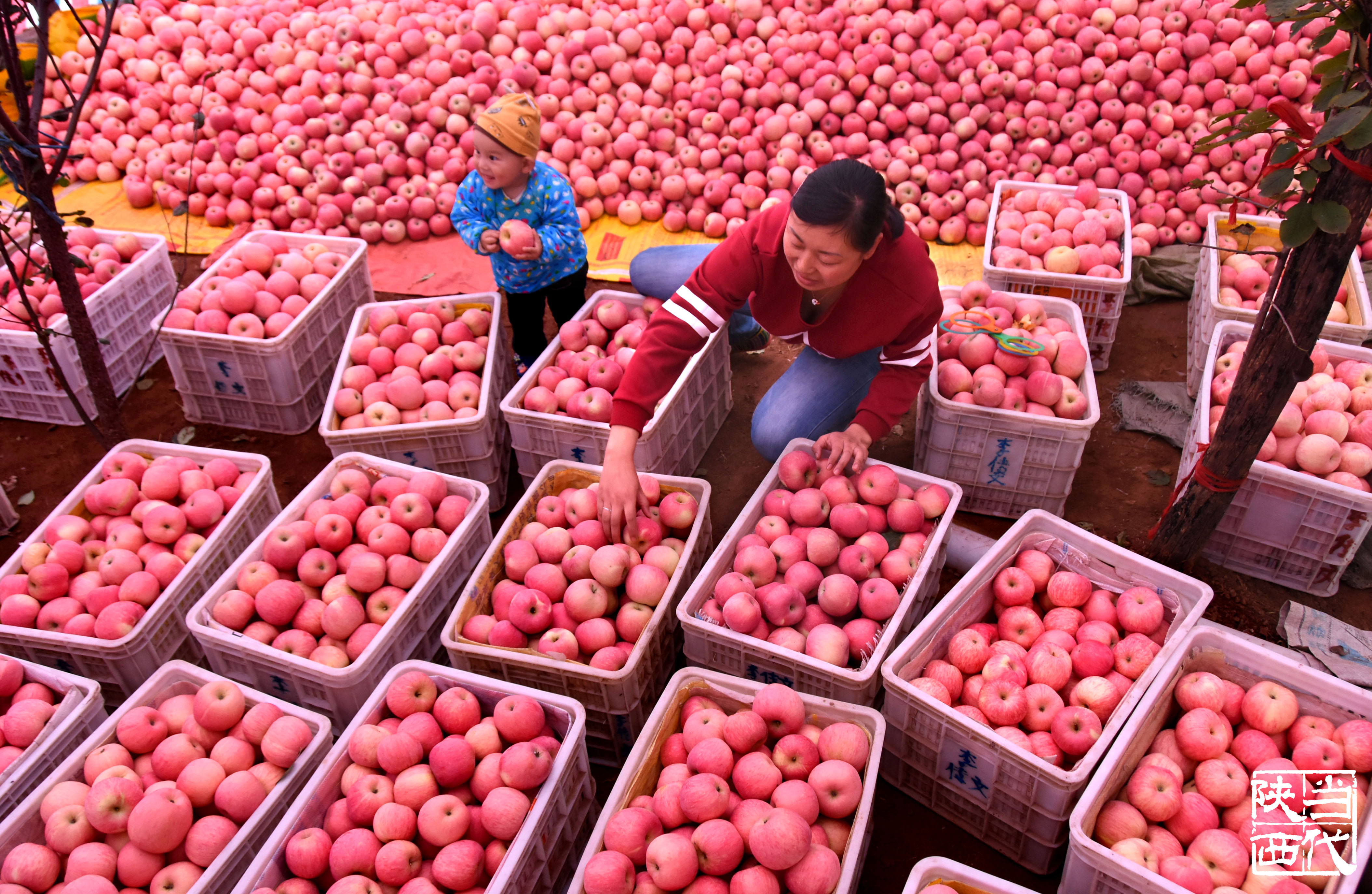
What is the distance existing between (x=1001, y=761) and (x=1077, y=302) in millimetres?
2748

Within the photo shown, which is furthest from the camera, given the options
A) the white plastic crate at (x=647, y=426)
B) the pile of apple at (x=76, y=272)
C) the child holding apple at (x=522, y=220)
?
the pile of apple at (x=76, y=272)

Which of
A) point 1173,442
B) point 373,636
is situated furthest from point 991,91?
point 373,636

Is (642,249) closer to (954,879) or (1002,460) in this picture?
(1002,460)

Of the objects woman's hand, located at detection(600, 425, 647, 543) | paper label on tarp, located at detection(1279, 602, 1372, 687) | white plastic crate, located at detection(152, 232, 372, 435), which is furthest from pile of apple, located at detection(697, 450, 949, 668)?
white plastic crate, located at detection(152, 232, 372, 435)

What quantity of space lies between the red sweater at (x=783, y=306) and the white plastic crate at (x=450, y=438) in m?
1.00

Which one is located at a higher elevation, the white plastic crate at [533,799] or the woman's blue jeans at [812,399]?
the woman's blue jeans at [812,399]

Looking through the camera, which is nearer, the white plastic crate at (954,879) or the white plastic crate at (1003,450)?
the white plastic crate at (954,879)

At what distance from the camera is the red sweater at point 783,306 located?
3.08 meters

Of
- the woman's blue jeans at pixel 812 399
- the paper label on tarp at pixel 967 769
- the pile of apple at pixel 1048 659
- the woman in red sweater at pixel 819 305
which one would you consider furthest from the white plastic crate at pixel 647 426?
the paper label on tarp at pixel 967 769

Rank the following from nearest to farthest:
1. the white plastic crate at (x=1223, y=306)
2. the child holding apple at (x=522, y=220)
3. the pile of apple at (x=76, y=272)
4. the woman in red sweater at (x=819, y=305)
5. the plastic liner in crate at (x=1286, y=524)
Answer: the woman in red sweater at (x=819, y=305) < the plastic liner in crate at (x=1286, y=524) < the child holding apple at (x=522, y=220) < the white plastic crate at (x=1223, y=306) < the pile of apple at (x=76, y=272)

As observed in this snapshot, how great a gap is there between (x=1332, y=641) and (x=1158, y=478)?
105 centimetres

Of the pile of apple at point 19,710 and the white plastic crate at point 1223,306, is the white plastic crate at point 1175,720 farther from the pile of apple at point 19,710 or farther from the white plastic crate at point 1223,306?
the pile of apple at point 19,710

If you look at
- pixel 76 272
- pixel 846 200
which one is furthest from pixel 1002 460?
pixel 76 272

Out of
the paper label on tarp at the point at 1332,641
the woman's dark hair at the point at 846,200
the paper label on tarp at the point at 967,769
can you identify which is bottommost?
the paper label on tarp at the point at 1332,641
